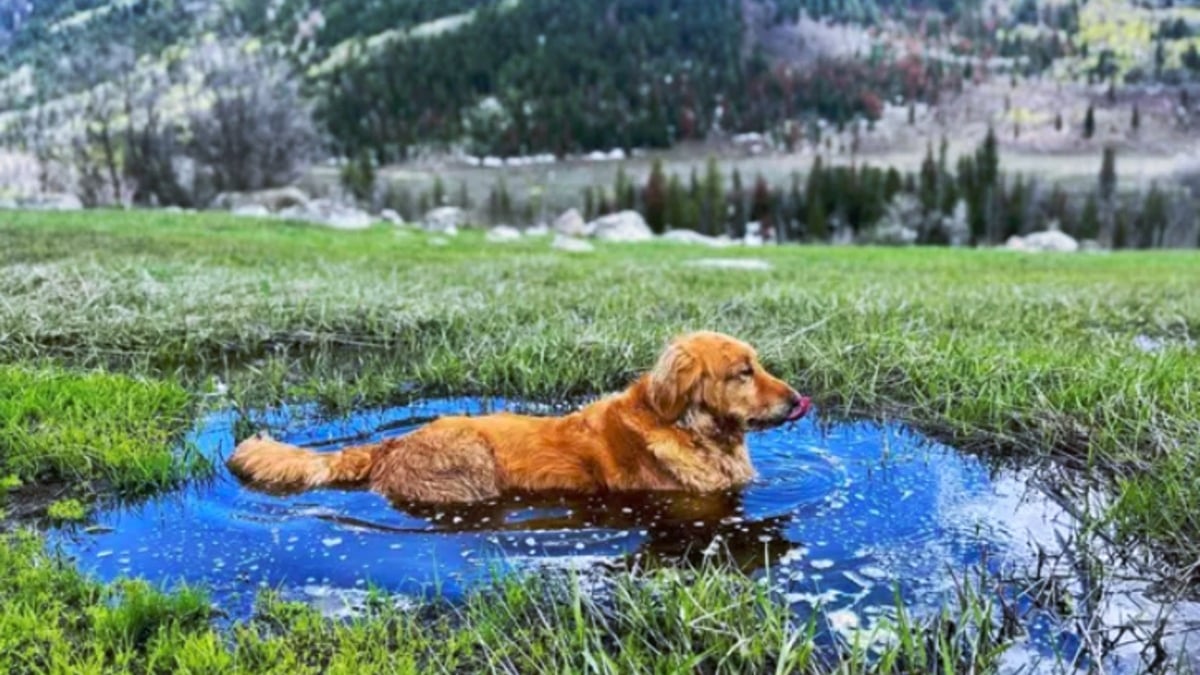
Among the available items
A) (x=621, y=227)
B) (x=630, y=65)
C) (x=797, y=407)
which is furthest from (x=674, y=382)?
(x=630, y=65)

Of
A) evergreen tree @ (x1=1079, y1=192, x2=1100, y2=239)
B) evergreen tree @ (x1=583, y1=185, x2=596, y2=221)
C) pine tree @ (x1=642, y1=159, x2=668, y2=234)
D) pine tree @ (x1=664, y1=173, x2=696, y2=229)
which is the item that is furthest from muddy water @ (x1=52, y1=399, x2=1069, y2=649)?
evergreen tree @ (x1=1079, y1=192, x2=1100, y2=239)

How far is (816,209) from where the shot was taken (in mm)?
86625

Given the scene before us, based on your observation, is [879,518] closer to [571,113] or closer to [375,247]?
[375,247]

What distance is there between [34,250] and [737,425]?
50.3 feet

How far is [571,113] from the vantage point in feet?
513

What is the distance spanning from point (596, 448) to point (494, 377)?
2.57 meters

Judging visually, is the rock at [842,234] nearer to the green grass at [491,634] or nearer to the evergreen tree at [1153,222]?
the evergreen tree at [1153,222]

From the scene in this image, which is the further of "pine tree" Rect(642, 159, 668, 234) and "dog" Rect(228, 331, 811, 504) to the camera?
"pine tree" Rect(642, 159, 668, 234)

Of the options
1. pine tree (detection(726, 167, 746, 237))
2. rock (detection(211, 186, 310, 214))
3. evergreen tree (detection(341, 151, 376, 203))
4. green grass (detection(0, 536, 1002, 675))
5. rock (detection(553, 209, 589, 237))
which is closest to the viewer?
green grass (detection(0, 536, 1002, 675))

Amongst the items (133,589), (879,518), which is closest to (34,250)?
(133,589)

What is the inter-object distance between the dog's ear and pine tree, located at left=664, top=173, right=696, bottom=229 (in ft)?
247

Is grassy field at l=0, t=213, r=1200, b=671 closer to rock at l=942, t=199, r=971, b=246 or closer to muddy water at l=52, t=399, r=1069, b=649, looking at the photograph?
muddy water at l=52, t=399, r=1069, b=649

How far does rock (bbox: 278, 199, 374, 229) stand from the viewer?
32500 millimetres

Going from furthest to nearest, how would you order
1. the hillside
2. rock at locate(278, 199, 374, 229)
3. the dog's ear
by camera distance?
the hillside
rock at locate(278, 199, 374, 229)
the dog's ear
